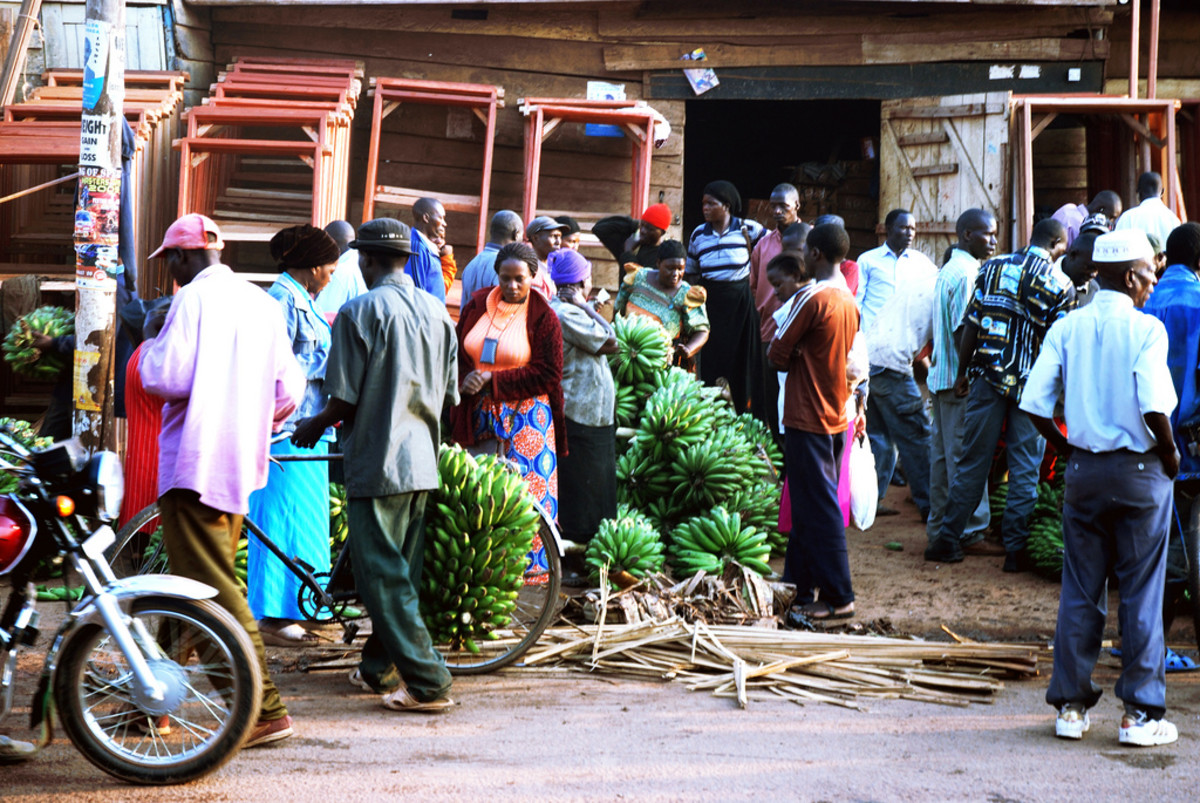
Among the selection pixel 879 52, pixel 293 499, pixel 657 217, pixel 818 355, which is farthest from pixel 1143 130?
pixel 293 499

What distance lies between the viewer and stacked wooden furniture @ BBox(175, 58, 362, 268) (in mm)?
9609

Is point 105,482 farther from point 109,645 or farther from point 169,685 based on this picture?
point 169,685

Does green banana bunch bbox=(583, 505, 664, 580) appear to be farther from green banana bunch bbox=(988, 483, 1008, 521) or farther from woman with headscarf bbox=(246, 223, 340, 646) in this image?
green banana bunch bbox=(988, 483, 1008, 521)

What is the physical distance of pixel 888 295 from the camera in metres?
9.14

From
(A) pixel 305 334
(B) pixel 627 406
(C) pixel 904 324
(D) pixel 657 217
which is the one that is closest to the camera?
(A) pixel 305 334

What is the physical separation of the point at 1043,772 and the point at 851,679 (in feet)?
3.63

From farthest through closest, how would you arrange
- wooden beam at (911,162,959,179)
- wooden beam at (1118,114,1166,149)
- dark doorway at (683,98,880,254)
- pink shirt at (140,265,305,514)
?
1. dark doorway at (683,98,880,254)
2. wooden beam at (911,162,959,179)
3. wooden beam at (1118,114,1166,149)
4. pink shirt at (140,265,305,514)

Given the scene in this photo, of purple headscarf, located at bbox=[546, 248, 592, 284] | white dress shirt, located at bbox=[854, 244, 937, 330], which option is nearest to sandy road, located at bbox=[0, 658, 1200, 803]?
purple headscarf, located at bbox=[546, 248, 592, 284]

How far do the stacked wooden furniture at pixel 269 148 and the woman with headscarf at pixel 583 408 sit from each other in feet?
10.6

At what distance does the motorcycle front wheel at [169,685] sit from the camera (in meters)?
3.93

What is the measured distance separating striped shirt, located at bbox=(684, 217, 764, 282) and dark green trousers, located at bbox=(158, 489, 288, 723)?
5664 mm

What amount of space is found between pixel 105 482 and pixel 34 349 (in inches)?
146

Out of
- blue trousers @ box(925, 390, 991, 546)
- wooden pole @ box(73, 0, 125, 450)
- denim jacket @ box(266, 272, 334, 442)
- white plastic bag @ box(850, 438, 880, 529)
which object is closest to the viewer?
denim jacket @ box(266, 272, 334, 442)

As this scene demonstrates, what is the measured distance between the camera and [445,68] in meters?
11.5
